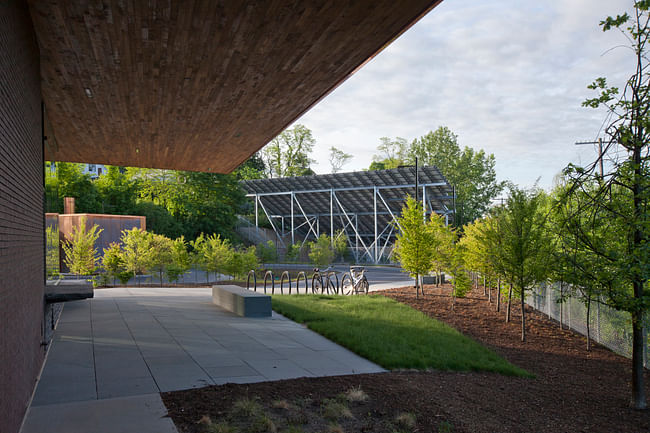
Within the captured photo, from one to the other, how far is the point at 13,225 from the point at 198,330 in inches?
219

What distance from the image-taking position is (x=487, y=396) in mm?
6594

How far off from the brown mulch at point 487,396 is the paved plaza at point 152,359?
1.32ft

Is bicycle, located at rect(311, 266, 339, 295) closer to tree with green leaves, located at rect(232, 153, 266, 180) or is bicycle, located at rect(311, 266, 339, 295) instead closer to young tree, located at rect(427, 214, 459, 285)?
young tree, located at rect(427, 214, 459, 285)

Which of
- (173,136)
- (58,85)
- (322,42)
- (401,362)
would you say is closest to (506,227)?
(401,362)

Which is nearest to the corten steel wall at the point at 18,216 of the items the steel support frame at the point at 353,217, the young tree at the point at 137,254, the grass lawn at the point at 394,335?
the grass lawn at the point at 394,335

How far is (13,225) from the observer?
4.32 meters

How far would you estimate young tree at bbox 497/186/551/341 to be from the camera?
11164mm

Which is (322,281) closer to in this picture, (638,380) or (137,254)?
(137,254)

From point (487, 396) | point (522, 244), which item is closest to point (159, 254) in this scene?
point (522, 244)

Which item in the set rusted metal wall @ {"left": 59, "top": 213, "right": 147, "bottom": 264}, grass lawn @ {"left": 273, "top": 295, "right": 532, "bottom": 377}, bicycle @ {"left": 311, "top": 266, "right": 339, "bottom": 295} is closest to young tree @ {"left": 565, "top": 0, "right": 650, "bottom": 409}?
grass lawn @ {"left": 273, "top": 295, "right": 532, "bottom": 377}

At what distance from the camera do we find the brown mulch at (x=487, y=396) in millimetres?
5230

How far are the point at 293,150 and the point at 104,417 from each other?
64.1m

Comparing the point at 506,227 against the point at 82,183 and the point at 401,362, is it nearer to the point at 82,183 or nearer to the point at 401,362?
the point at 401,362

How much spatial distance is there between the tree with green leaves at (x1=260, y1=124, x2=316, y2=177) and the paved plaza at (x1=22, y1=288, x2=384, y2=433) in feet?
184
